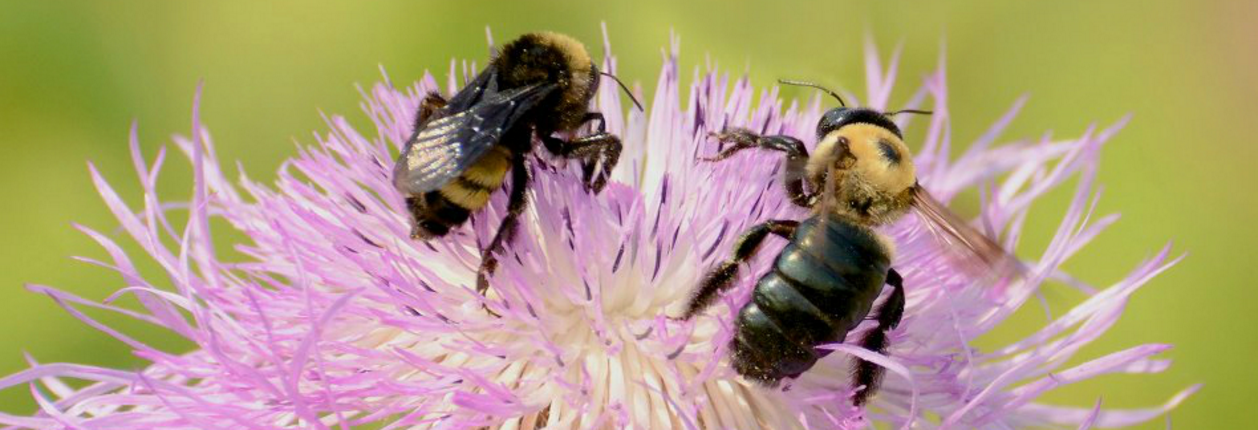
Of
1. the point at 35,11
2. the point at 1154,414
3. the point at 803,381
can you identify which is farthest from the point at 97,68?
the point at 1154,414

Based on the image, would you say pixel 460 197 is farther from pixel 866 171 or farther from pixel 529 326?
pixel 866 171

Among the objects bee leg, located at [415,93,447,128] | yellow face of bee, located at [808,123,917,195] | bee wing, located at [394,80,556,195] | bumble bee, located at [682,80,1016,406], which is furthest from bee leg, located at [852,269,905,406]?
bee leg, located at [415,93,447,128]

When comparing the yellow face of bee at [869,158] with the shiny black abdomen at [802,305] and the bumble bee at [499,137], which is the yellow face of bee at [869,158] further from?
the bumble bee at [499,137]

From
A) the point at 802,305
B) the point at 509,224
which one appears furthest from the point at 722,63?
the point at 802,305

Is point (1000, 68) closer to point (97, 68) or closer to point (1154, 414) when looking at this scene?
point (1154, 414)

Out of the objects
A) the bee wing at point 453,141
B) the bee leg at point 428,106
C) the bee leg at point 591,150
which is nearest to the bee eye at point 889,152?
the bee leg at point 591,150

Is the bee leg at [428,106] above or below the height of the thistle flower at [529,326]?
above
